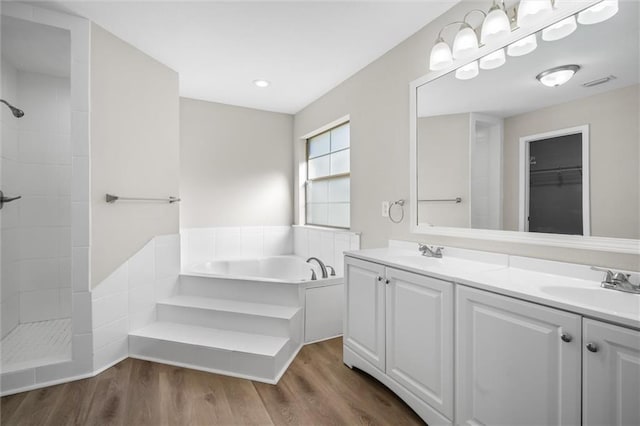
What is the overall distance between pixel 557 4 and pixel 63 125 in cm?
346

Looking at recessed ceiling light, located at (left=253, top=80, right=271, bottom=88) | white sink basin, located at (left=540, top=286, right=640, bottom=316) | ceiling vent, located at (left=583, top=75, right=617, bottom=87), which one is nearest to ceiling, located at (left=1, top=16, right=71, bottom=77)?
recessed ceiling light, located at (left=253, top=80, right=271, bottom=88)

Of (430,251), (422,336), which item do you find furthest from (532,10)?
(422,336)

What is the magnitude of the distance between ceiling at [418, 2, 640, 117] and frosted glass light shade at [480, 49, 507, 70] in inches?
1.0

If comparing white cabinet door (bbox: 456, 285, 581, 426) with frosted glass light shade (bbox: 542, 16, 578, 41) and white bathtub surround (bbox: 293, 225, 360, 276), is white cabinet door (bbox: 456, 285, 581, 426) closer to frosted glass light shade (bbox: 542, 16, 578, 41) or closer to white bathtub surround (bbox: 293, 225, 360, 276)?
frosted glass light shade (bbox: 542, 16, 578, 41)

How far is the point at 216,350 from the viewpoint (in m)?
2.07

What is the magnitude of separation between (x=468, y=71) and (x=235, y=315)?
229cm

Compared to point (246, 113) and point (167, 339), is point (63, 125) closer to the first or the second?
point (246, 113)

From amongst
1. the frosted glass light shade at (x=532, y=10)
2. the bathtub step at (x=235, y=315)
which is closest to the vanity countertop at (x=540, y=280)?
the bathtub step at (x=235, y=315)

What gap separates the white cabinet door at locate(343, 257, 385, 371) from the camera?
1.75 meters

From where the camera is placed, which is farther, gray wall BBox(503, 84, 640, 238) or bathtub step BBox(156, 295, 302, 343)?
bathtub step BBox(156, 295, 302, 343)

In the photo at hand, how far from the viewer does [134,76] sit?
7.85 feet

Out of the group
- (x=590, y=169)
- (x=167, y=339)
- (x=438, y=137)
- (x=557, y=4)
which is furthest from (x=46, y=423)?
(x=557, y=4)

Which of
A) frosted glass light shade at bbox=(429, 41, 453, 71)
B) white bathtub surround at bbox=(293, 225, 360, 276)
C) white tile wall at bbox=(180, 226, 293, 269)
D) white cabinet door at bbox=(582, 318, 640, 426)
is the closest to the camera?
white cabinet door at bbox=(582, 318, 640, 426)

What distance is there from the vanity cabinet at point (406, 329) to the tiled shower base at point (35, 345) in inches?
76.3
